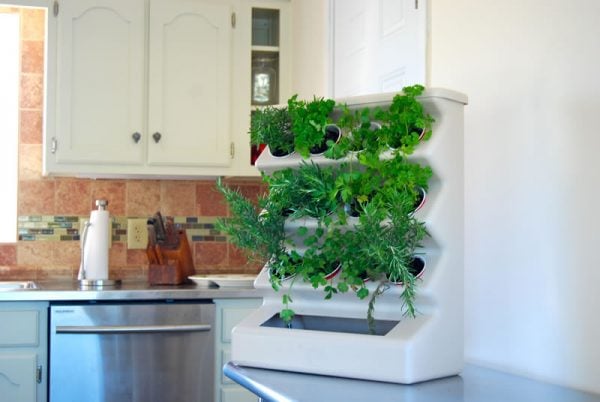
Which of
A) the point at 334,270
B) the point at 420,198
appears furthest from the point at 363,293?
the point at 420,198

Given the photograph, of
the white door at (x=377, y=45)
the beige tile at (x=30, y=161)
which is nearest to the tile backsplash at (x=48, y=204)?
the beige tile at (x=30, y=161)

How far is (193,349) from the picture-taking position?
2.95m

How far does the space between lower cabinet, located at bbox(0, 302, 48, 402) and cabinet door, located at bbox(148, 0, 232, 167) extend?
0.80m

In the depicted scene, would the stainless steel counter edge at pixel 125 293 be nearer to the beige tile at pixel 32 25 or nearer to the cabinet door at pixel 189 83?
the cabinet door at pixel 189 83

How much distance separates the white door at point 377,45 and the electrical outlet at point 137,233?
1167 millimetres

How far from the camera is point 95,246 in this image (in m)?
3.24

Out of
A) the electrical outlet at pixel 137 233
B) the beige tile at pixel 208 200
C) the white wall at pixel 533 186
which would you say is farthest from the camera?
the beige tile at pixel 208 200

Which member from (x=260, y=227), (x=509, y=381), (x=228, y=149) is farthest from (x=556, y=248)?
(x=228, y=149)

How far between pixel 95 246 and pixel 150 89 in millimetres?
673

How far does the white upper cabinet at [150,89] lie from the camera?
3221 millimetres

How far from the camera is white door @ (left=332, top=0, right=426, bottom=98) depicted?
6.92 feet

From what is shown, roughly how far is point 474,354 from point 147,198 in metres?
2.26

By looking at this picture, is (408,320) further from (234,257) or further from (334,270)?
(234,257)

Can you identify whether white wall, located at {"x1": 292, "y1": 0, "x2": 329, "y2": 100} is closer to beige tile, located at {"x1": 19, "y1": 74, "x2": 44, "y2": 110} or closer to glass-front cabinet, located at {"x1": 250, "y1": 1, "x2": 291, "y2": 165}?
glass-front cabinet, located at {"x1": 250, "y1": 1, "x2": 291, "y2": 165}
